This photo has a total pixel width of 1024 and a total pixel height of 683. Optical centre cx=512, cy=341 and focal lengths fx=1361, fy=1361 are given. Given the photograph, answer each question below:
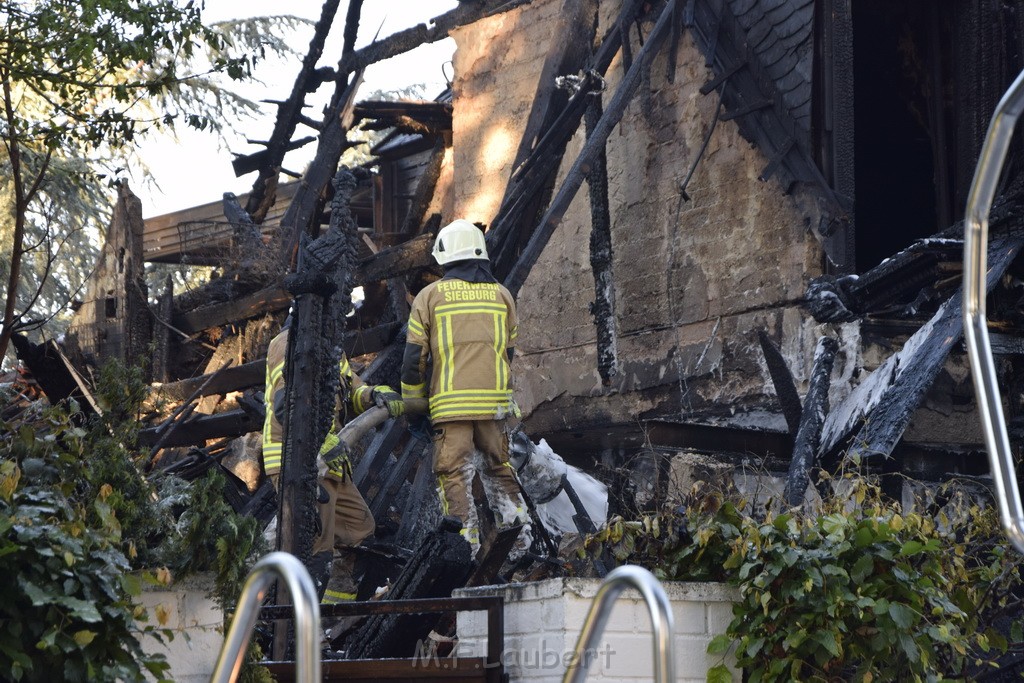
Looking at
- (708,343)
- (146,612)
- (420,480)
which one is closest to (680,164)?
(708,343)

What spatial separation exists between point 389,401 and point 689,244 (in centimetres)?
433

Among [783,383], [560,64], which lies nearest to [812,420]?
[783,383]

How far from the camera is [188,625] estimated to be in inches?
166

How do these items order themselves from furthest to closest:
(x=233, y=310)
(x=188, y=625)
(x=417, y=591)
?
(x=233, y=310)
(x=417, y=591)
(x=188, y=625)

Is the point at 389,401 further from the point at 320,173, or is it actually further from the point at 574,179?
the point at 320,173

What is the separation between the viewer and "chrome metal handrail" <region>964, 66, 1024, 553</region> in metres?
2.81

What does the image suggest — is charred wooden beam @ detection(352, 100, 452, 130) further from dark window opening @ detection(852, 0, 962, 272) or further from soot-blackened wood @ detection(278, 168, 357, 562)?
soot-blackened wood @ detection(278, 168, 357, 562)

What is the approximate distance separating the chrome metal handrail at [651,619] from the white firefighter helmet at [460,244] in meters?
4.44

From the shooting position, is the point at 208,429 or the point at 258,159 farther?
the point at 258,159

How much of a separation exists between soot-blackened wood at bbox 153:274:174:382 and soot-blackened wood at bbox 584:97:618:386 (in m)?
5.06

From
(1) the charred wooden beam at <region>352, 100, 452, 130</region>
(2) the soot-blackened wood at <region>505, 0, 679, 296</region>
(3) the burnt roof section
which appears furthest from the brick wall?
(1) the charred wooden beam at <region>352, 100, 452, 130</region>

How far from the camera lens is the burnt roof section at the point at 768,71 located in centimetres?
995

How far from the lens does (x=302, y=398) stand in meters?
6.06

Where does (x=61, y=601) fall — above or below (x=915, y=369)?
below
